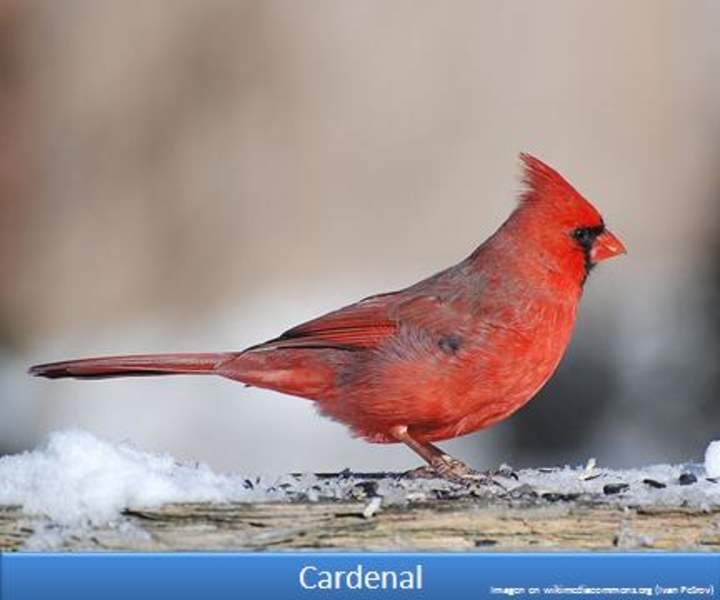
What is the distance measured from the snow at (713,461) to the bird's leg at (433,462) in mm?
251

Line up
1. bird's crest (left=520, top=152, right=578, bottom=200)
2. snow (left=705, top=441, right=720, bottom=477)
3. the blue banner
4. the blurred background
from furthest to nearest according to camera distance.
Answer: the blurred background, bird's crest (left=520, top=152, right=578, bottom=200), snow (left=705, top=441, right=720, bottom=477), the blue banner

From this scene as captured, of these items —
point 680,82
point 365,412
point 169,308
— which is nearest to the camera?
point 365,412

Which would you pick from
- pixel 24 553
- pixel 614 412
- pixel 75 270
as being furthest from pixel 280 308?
pixel 24 553

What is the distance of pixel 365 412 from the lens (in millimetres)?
2033

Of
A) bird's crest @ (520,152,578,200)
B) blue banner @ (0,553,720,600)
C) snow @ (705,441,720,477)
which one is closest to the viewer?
blue banner @ (0,553,720,600)

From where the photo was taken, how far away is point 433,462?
6.47 feet

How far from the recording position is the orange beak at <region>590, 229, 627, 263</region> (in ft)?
6.84

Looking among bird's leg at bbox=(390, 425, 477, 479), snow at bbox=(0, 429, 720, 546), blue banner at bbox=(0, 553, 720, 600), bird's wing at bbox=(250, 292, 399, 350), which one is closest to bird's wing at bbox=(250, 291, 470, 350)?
bird's wing at bbox=(250, 292, 399, 350)

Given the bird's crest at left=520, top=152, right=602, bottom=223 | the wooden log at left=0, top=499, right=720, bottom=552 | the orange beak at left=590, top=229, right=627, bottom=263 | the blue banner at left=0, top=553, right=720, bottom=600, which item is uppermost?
the bird's crest at left=520, top=152, right=602, bottom=223

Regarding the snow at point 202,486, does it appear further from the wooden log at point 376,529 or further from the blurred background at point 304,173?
the blurred background at point 304,173

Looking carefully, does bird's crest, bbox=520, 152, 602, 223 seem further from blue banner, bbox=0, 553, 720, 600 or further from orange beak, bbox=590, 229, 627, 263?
blue banner, bbox=0, 553, 720, 600

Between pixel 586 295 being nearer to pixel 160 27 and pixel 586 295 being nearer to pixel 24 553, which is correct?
pixel 160 27

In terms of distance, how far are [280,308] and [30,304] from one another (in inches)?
20.3

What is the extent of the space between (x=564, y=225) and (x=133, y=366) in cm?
55
